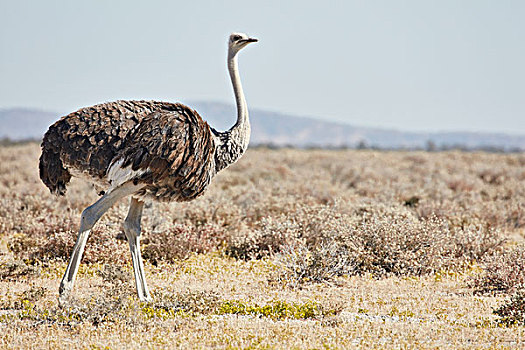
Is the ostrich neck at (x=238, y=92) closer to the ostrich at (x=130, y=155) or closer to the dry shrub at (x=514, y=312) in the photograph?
the ostrich at (x=130, y=155)

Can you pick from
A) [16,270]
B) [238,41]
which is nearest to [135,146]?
[238,41]

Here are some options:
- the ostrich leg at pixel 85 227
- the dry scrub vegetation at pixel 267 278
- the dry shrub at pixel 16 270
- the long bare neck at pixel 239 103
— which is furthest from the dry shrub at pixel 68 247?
the long bare neck at pixel 239 103

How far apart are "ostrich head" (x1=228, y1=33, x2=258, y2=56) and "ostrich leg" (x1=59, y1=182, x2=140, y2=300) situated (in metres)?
1.80

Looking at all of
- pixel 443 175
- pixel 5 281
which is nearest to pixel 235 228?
pixel 5 281

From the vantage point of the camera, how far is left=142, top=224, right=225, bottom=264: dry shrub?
8383mm

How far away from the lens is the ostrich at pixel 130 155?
5.96 meters

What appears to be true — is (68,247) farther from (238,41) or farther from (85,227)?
(238,41)

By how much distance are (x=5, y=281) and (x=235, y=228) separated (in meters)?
3.72

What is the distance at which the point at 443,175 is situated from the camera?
19.3 m

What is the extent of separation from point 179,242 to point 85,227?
264 centimetres

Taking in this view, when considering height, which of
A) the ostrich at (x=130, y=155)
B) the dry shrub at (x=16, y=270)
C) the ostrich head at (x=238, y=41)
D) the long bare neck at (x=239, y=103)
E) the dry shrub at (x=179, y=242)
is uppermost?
the ostrich head at (x=238, y=41)

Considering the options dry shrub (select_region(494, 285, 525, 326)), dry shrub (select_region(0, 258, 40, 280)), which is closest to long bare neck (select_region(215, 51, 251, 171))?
dry shrub (select_region(0, 258, 40, 280))

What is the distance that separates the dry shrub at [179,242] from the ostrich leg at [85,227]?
235 cm

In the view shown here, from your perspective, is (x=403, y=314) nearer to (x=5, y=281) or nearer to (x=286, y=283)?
(x=286, y=283)
